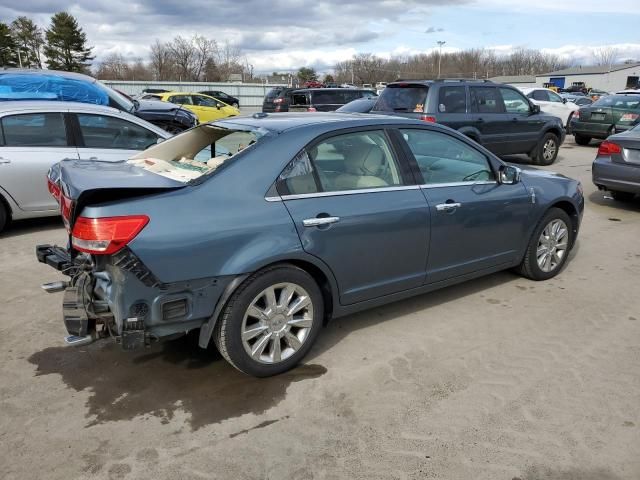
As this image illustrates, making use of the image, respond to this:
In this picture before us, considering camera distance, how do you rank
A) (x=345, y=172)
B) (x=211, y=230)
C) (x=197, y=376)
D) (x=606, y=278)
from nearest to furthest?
(x=211, y=230), (x=197, y=376), (x=345, y=172), (x=606, y=278)

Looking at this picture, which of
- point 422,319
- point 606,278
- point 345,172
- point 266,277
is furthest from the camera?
point 606,278

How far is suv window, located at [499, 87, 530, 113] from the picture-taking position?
1068cm

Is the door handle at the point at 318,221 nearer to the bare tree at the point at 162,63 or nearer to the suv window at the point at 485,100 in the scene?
the suv window at the point at 485,100

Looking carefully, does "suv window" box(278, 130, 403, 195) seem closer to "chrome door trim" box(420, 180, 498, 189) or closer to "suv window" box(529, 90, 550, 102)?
"chrome door trim" box(420, 180, 498, 189)

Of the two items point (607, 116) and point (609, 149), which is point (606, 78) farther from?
point (609, 149)

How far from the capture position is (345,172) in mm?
3584

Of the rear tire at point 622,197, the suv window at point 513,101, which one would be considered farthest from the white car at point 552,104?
the rear tire at point 622,197

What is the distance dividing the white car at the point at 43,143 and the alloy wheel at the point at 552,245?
202 inches

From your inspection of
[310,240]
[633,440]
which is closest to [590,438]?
[633,440]

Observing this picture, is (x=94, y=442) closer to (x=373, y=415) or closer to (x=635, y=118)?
(x=373, y=415)

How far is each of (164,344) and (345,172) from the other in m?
1.77

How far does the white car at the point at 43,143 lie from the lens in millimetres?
6133

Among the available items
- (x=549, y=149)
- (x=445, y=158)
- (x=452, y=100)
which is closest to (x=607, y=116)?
(x=549, y=149)

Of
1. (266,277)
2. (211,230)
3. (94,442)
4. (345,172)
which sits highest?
(345,172)
